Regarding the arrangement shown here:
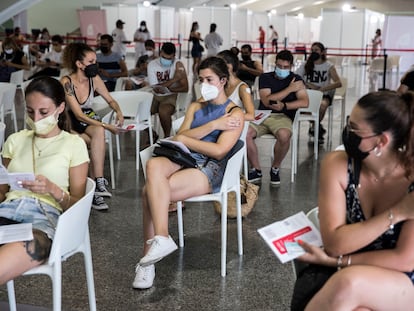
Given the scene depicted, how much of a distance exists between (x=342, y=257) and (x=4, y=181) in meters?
1.34

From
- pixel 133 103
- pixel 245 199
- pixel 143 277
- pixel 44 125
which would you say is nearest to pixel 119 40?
pixel 133 103

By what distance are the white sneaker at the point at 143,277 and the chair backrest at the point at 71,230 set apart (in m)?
0.73

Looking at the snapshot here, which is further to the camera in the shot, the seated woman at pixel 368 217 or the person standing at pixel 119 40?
the person standing at pixel 119 40

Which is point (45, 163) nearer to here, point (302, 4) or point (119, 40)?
point (119, 40)

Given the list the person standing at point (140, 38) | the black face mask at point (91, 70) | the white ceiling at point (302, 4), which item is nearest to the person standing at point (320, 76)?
the black face mask at point (91, 70)

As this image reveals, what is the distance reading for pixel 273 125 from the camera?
5309mm

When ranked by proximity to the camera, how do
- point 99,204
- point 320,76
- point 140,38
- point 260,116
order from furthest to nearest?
point 140,38 → point 320,76 → point 260,116 → point 99,204

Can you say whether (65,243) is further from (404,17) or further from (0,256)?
(404,17)

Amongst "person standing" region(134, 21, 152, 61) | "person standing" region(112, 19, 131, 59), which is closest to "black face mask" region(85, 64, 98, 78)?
"person standing" region(112, 19, 131, 59)

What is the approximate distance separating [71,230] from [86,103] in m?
2.68

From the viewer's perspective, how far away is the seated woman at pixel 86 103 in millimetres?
4688

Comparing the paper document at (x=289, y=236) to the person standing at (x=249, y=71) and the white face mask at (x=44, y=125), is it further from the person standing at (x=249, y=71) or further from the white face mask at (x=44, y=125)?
the person standing at (x=249, y=71)

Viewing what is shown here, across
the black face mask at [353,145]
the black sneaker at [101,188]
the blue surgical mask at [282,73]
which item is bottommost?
Answer: the black sneaker at [101,188]

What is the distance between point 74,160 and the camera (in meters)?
2.53
